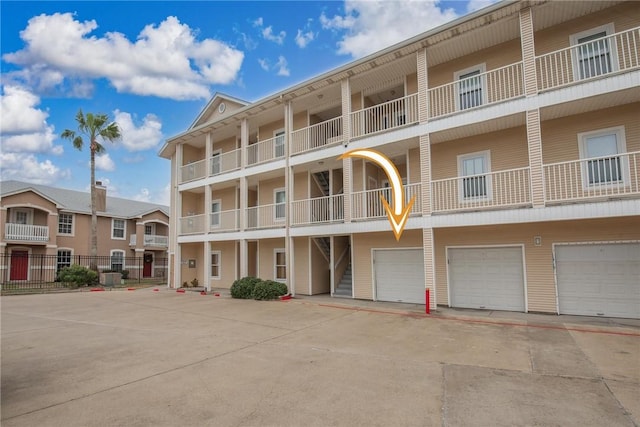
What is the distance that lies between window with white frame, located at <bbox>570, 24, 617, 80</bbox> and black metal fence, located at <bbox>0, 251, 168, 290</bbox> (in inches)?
1077

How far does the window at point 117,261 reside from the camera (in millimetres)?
30306

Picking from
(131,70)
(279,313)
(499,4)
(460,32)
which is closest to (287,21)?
(460,32)

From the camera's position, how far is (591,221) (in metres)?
10.1

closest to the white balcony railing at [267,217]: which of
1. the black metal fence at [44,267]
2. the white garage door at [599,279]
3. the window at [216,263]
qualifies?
the window at [216,263]

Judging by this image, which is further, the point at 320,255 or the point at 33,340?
the point at 320,255

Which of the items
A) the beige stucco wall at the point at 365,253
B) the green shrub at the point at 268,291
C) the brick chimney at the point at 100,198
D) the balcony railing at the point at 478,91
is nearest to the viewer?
the balcony railing at the point at 478,91

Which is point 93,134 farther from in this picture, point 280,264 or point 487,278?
point 487,278

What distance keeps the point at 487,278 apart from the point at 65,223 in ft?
101

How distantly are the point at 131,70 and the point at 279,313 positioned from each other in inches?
626

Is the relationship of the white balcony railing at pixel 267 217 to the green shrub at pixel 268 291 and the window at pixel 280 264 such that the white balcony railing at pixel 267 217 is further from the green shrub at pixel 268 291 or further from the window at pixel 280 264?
the green shrub at pixel 268 291

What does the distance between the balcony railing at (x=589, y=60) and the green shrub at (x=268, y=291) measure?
11909 mm

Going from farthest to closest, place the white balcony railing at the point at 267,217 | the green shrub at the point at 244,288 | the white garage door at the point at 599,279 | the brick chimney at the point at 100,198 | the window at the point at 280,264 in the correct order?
the brick chimney at the point at 100,198, the window at the point at 280,264, the white balcony railing at the point at 267,217, the green shrub at the point at 244,288, the white garage door at the point at 599,279

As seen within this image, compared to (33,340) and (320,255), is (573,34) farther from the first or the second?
(33,340)

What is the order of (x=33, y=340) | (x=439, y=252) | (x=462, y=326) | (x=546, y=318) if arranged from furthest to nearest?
(x=439, y=252) → (x=546, y=318) → (x=462, y=326) → (x=33, y=340)
